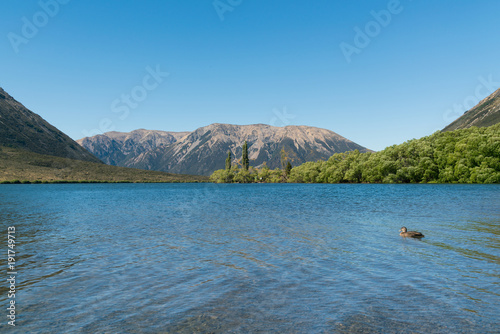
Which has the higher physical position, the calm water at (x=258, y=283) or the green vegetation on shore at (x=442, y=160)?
the green vegetation on shore at (x=442, y=160)

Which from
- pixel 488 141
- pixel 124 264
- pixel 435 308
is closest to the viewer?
pixel 435 308

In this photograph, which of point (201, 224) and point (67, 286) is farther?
point (201, 224)

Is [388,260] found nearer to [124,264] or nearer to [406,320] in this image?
[406,320]

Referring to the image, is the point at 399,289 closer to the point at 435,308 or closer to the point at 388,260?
the point at 435,308

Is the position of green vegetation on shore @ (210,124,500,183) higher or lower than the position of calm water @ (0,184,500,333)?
higher

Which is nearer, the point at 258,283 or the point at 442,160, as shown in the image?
the point at 258,283

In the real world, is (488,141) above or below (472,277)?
above

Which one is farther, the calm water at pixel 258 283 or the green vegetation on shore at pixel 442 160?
the green vegetation on shore at pixel 442 160

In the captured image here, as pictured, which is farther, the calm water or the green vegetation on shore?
the green vegetation on shore

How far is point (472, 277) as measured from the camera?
48.9 ft

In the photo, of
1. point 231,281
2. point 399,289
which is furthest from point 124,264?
point 399,289

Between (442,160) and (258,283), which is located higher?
(442,160)

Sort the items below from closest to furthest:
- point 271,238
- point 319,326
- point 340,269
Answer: point 319,326 < point 340,269 < point 271,238

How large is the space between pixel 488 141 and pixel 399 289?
433 feet
